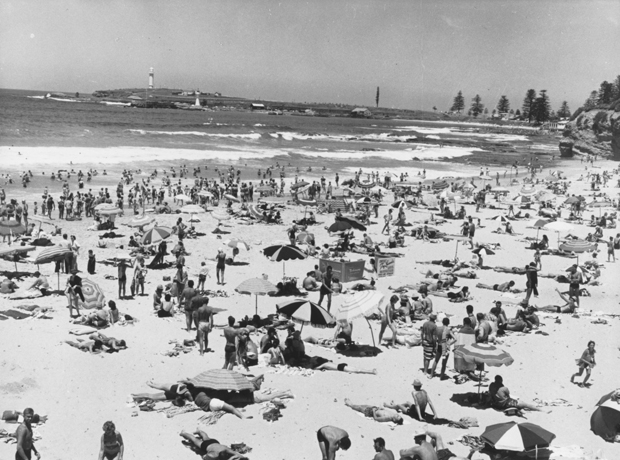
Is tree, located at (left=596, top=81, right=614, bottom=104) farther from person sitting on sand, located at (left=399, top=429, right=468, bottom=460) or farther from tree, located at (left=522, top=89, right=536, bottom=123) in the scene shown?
person sitting on sand, located at (left=399, top=429, right=468, bottom=460)

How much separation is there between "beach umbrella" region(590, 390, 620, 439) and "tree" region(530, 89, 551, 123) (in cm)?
15239

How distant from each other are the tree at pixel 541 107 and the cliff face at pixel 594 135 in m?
76.6

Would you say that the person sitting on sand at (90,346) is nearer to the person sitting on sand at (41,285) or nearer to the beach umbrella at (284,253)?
the person sitting on sand at (41,285)

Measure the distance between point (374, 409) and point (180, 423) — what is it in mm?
2809

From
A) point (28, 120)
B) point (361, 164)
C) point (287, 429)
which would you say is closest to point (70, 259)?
point (287, 429)

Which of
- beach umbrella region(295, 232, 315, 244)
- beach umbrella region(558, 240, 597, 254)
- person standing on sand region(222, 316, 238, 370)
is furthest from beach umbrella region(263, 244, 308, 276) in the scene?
beach umbrella region(558, 240, 597, 254)

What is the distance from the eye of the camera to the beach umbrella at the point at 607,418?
816 centimetres

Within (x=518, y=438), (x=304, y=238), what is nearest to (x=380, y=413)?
(x=518, y=438)

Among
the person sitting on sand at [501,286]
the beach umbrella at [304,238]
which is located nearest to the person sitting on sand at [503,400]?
the person sitting on sand at [501,286]

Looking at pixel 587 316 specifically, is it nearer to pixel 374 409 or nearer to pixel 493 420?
pixel 493 420

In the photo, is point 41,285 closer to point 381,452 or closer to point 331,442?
point 331,442

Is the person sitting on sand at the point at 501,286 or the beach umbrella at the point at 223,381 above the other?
the beach umbrella at the point at 223,381

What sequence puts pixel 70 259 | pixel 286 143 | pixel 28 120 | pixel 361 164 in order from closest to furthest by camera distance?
pixel 70 259 < pixel 361 164 < pixel 286 143 < pixel 28 120

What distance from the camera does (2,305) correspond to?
13797 millimetres
